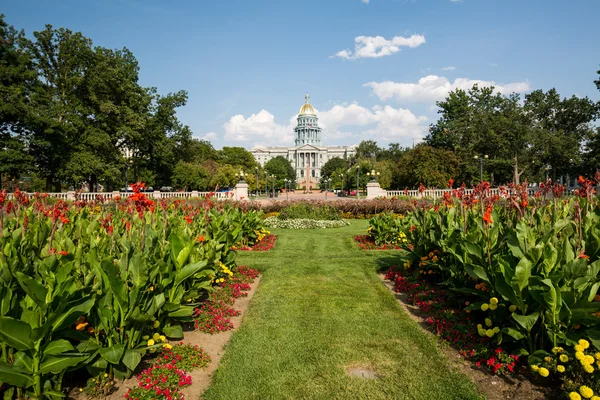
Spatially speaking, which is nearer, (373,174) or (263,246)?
Result: (263,246)

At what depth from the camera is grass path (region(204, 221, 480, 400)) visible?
3.76 meters

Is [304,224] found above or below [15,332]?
below

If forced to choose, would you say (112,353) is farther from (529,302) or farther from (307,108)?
(307,108)

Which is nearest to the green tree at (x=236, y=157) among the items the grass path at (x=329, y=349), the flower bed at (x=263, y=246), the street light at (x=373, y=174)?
the street light at (x=373, y=174)

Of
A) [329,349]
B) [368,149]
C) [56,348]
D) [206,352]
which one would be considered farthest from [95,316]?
[368,149]

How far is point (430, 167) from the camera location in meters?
42.0

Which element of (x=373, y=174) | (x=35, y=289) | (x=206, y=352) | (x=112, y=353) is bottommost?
(x=206, y=352)

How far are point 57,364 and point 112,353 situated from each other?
1.44ft

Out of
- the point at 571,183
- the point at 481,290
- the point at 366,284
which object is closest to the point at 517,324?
the point at 481,290

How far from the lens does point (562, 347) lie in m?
3.69

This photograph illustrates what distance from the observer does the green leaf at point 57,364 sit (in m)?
3.01

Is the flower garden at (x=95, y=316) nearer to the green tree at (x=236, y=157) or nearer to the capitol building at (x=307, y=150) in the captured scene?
the green tree at (x=236, y=157)

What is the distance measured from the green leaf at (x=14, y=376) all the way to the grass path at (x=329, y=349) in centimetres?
150

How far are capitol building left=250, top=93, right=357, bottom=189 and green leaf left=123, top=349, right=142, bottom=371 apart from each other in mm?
124597
